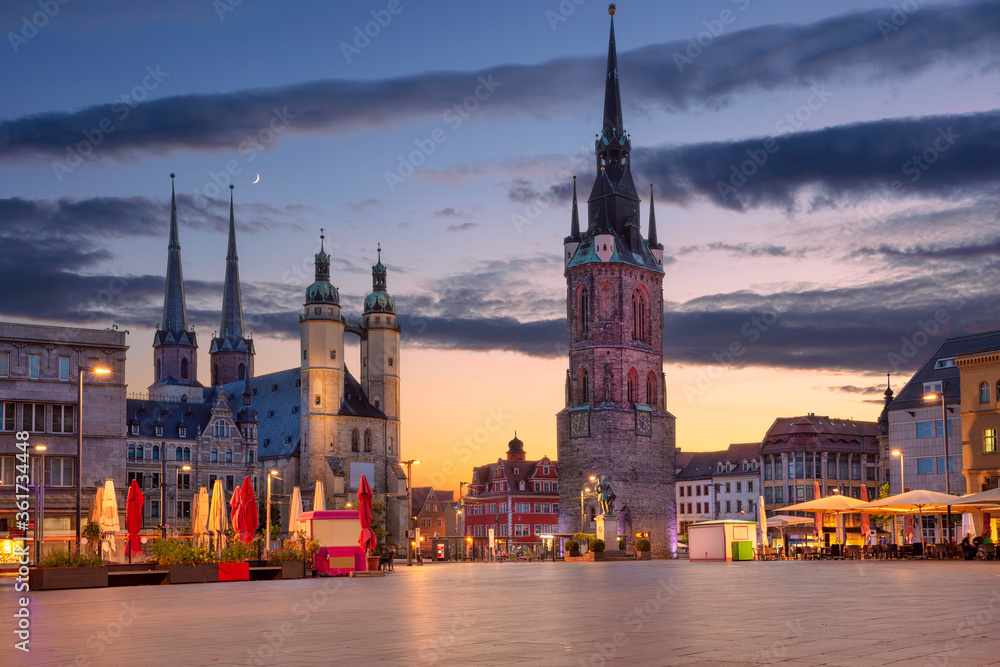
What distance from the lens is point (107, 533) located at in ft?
140

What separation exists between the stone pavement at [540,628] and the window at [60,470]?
133ft

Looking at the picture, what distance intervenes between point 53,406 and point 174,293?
92.4 meters

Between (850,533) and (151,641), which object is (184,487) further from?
(151,641)

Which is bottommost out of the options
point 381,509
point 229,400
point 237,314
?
point 381,509

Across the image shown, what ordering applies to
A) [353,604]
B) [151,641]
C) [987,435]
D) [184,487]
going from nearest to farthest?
[151,641] < [353,604] < [987,435] < [184,487]

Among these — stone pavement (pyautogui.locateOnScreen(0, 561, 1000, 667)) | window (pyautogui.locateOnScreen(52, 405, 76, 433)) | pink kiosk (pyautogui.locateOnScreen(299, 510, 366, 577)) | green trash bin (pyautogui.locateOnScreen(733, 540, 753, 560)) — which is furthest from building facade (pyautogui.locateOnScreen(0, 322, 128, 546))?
stone pavement (pyautogui.locateOnScreen(0, 561, 1000, 667))

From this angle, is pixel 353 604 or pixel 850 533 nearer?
pixel 353 604

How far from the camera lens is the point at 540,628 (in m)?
14.1

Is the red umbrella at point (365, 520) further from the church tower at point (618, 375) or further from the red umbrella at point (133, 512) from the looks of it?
the church tower at point (618, 375)

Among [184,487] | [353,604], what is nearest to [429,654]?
[353,604]

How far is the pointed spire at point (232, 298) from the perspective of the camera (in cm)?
15725

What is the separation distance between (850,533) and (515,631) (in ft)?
192

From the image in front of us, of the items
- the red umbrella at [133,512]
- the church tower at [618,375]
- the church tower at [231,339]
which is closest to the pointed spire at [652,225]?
the church tower at [618,375]

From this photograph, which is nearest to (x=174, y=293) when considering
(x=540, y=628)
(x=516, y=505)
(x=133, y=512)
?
(x=516, y=505)
